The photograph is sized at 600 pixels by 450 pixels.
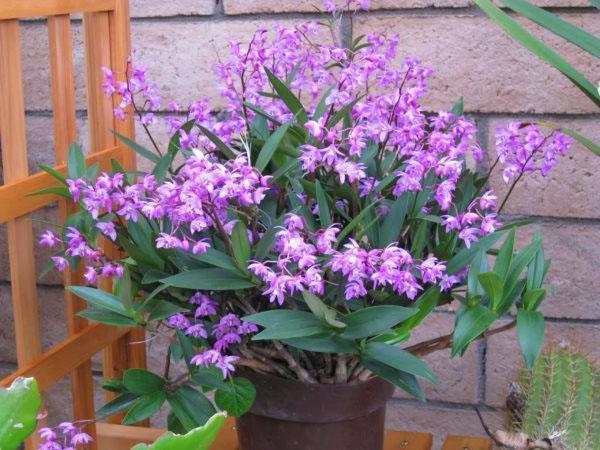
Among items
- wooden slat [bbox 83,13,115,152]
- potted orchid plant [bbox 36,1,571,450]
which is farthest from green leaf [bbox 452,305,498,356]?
wooden slat [bbox 83,13,115,152]

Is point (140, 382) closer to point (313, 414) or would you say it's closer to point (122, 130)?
point (313, 414)

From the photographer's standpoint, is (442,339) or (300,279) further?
(442,339)

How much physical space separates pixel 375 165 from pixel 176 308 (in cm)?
29

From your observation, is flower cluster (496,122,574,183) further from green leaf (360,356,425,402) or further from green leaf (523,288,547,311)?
green leaf (360,356,425,402)

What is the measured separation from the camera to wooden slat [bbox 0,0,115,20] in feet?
3.41

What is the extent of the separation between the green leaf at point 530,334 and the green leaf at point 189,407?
34cm

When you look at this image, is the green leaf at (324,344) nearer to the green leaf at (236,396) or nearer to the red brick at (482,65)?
the green leaf at (236,396)

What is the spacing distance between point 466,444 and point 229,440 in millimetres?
357

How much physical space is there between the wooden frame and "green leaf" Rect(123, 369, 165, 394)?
0.18 meters

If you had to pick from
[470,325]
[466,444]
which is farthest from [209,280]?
[466,444]

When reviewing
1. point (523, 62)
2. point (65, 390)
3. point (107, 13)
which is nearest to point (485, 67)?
point (523, 62)

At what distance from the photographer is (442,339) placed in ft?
3.34

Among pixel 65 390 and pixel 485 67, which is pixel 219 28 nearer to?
pixel 485 67

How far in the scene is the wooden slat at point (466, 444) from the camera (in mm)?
1332
